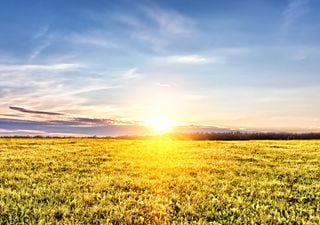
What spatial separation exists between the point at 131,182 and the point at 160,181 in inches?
49.6

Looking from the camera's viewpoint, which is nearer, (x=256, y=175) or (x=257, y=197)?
(x=257, y=197)

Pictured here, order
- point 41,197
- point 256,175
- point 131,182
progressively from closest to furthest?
1. point 41,197
2. point 131,182
3. point 256,175

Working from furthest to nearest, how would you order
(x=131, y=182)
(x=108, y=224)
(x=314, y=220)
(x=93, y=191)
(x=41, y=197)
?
(x=131, y=182) < (x=93, y=191) < (x=41, y=197) < (x=314, y=220) < (x=108, y=224)

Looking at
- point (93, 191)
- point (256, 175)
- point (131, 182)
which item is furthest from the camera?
point (256, 175)

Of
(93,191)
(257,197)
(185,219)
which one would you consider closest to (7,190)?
(93,191)

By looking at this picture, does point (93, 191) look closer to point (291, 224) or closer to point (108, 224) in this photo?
point (108, 224)

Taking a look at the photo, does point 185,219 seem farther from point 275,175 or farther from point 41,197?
point 275,175

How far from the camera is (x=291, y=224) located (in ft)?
33.3

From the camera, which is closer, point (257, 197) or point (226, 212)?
point (226, 212)

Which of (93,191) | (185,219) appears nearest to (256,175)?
(93,191)

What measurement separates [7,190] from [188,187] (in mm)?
6852

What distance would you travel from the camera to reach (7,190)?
14492 mm

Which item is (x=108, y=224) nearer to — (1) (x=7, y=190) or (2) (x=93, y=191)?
(2) (x=93, y=191)

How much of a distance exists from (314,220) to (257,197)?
10.9ft
